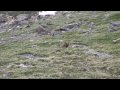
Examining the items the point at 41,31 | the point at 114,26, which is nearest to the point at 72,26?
the point at 41,31

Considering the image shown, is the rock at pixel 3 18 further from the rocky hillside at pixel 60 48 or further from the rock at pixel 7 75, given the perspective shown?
the rock at pixel 7 75

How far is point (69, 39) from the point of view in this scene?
31.1m

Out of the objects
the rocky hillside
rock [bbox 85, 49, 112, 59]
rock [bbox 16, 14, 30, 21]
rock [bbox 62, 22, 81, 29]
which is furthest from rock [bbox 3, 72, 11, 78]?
rock [bbox 16, 14, 30, 21]

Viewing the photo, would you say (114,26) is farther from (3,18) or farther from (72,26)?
(3,18)

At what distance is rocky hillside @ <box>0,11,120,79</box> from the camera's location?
18734mm

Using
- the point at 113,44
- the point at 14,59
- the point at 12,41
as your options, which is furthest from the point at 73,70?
the point at 12,41

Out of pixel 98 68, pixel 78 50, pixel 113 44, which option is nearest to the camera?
pixel 98 68

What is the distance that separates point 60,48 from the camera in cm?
2759

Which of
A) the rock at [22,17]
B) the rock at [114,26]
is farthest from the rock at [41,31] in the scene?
the rock at [22,17]

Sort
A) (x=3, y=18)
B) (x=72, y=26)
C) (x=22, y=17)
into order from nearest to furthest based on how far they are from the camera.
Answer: (x=72, y=26) < (x=22, y=17) < (x=3, y=18)

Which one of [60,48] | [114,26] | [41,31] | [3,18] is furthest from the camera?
[3,18]

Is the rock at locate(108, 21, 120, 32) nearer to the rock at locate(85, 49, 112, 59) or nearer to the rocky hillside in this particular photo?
the rocky hillside

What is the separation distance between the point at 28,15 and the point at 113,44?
22.8 metres
